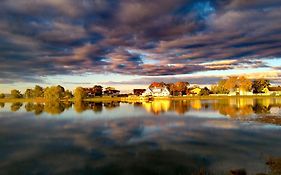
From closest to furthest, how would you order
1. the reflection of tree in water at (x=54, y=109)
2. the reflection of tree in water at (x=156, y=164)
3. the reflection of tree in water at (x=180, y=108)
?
the reflection of tree in water at (x=156, y=164)
the reflection of tree in water at (x=180, y=108)
the reflection of tree in water at (x=54, y=109)

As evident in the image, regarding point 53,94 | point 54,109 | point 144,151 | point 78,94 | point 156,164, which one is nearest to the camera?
point 156,164

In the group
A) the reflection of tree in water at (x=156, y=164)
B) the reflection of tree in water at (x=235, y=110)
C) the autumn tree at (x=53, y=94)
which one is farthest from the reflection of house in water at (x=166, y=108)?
the autumn tree at (x=53, y=94)

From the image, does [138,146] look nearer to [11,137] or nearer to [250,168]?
[250,168]

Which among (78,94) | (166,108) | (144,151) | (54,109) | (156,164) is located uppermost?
(78,94)

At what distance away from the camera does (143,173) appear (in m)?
19.4

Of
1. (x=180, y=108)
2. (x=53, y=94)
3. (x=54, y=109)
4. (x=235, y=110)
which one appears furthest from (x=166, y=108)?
(x=53, y=94)

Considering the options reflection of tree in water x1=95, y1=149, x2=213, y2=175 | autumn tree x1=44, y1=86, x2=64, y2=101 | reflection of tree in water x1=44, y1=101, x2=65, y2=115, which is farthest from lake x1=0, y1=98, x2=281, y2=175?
autumn tree x1=44, y1=86, x2=64, y2=101

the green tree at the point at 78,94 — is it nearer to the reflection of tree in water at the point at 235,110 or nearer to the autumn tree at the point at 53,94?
the autumn tree at the point at 53,94

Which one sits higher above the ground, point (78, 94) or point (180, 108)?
point (78, 94)

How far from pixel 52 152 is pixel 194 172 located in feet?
45.9

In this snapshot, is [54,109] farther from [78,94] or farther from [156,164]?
[78,94]

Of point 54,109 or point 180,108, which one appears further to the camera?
point 54,109

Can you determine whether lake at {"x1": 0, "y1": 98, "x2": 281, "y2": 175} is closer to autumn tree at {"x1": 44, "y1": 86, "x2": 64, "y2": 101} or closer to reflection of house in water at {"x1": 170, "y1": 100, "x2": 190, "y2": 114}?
reflection of house in water at {"x1": 170, "y1": 100, "x2": 190, "y2": 114}

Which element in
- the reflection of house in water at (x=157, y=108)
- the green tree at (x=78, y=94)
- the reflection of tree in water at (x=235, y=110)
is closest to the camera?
the reflection of tree in water at (x=235, y=110)
